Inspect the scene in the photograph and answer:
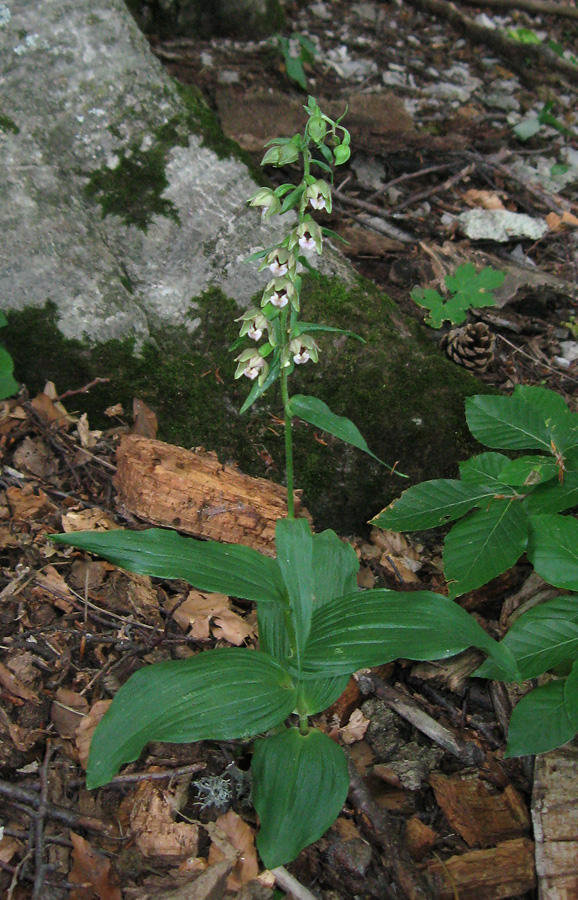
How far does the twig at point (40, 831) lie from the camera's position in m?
1.86

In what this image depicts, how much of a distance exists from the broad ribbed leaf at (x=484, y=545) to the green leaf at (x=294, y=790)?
67 cm

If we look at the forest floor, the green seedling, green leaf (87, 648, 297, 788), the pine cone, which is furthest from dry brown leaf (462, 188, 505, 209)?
green leaf (87, 648, 297, 788)

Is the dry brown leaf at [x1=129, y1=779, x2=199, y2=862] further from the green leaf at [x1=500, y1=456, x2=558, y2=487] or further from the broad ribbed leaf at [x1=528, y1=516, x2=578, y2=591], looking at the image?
the green leaf at [x1=500, y1=456, x2=558, y2=487]

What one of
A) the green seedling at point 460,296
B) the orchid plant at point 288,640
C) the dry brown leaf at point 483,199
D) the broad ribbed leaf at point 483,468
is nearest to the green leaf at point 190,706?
the orchid plant at point 288,640

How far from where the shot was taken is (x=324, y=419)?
212 cm

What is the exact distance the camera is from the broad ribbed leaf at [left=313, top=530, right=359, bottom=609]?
7.97 ft

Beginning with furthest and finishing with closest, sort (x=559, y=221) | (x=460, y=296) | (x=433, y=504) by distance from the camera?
(x=559, y=221), (x=460, y=296), (x=433, y=504)

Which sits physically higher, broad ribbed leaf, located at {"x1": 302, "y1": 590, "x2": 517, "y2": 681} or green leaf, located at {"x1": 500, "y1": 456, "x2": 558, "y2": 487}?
green leaf, located at {"x1": 500, "y1": 456, "x2": 558, "y2": 487}

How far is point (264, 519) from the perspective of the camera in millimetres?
2840

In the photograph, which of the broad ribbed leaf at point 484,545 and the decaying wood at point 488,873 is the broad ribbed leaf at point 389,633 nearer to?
the broad ribbed leaf at point 484,545

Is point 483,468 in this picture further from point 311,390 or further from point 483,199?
point 483,199

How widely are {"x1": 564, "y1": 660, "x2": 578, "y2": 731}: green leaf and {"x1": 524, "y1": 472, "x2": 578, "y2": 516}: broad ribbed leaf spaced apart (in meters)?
0.61

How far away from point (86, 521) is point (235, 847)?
1.34 metres

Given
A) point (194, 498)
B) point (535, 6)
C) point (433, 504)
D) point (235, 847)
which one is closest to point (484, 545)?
point (433, 504)
